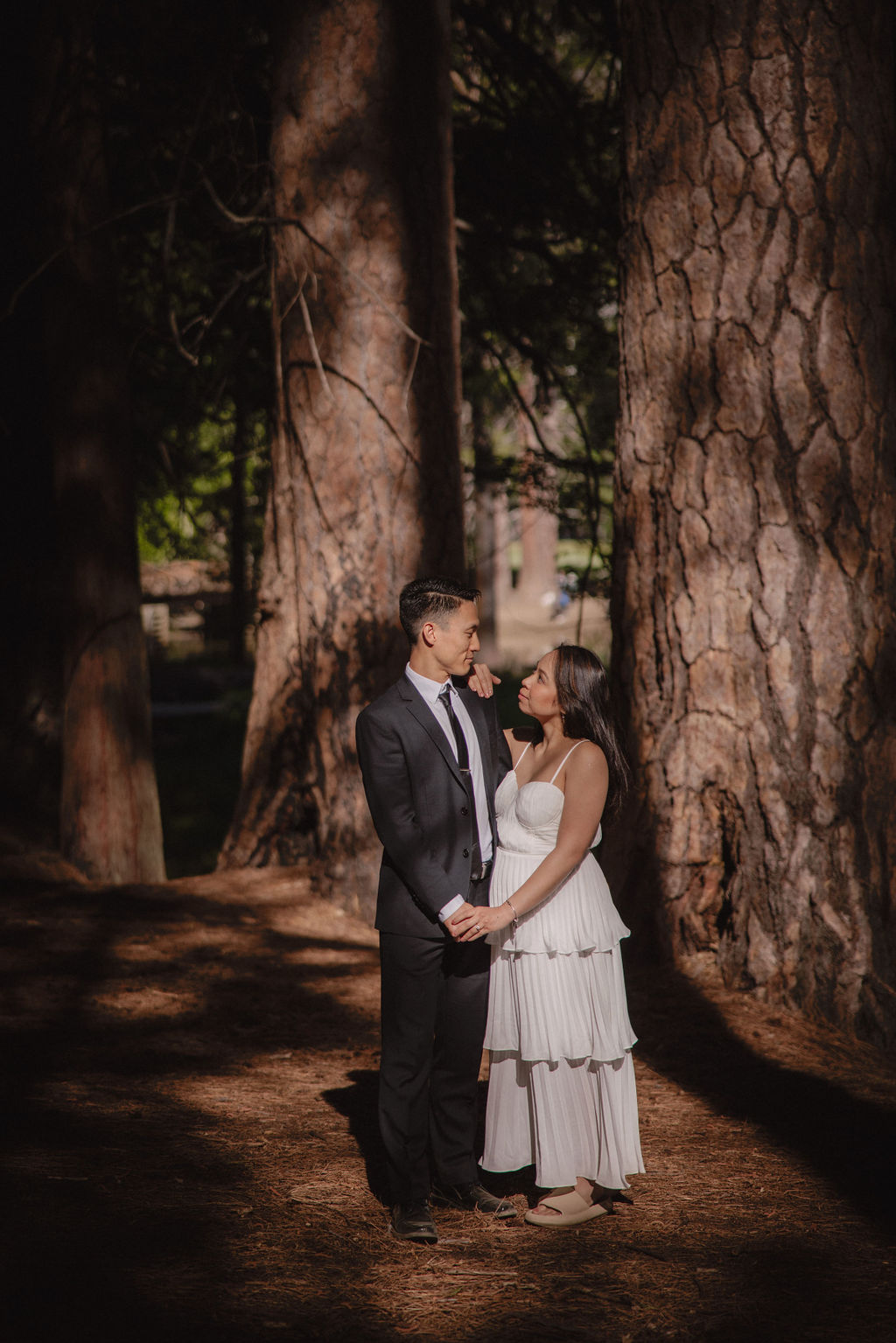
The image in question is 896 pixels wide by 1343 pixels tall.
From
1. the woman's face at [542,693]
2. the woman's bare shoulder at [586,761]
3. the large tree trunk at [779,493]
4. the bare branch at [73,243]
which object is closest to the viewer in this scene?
the woman's bare shoulder at [586,761]

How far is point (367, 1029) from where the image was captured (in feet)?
17.6

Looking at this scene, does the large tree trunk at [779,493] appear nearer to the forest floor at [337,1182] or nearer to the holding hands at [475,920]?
the forest floor at [337,1182]

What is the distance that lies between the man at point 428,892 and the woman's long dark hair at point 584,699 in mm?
286

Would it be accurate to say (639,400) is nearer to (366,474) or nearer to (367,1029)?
Answer: (366,474)

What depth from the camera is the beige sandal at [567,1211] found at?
3.54m

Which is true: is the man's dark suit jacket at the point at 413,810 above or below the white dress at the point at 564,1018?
above

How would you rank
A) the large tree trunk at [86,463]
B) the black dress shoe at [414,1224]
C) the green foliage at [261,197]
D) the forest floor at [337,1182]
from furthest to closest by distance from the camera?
the green foliage at [261,197] < the large tree trunk at [86,463] < the black dress shoe at [414,1224] < the forest floor at [337,1182]

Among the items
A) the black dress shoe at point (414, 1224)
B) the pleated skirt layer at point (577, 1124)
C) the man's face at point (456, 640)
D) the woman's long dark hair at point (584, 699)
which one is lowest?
the black dress shoe at point (414, 1224)

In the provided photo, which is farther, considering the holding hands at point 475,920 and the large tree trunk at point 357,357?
the large tree trunk at point 357,357

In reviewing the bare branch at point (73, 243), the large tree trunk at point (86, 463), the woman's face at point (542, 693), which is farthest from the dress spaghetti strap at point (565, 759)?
→ the large tree trunk at point (86, 463)

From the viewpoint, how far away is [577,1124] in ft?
11.8

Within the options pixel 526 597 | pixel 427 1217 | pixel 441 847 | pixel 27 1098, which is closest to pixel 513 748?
pixel 441 847

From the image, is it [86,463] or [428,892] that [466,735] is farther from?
[86,463]

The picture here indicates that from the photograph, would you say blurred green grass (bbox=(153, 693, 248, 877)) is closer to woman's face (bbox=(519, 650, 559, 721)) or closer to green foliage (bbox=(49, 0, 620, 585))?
green foliage (bbox=(49, 0, 620, 585))
